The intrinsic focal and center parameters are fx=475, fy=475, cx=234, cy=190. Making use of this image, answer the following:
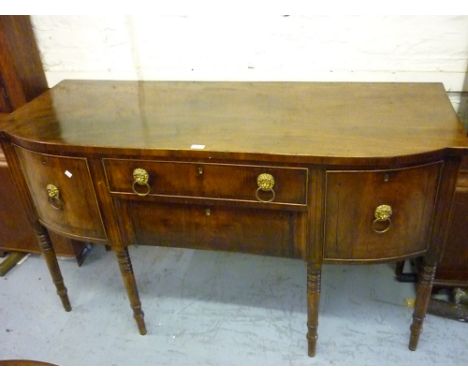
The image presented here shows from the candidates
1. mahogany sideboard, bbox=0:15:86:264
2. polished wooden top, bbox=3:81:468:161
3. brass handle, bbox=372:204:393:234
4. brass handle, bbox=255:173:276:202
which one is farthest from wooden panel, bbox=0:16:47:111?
brass handle, bbox=372:204:393:234

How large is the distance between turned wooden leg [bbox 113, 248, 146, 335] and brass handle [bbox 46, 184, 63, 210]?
21 cm

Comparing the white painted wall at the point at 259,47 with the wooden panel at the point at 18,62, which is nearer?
the white painted wall at the point at 259,47

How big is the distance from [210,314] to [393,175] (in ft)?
3.01

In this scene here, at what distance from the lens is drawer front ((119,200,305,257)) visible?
129 centimetres

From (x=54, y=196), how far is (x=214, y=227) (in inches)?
18.6

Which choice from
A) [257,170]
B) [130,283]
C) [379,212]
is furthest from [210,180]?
[130,283]

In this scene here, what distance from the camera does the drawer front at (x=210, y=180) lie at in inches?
46.3

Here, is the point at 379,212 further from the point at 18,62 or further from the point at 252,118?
the point at 18,62

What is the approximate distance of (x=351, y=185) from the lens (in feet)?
3.79

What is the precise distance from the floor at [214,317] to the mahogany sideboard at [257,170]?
0.14m

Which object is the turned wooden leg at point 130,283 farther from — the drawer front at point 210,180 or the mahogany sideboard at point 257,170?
the drawer front at point 210,180

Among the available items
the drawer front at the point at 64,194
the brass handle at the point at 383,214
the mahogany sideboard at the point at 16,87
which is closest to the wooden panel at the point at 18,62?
the mahogany sideboard at the point at 16,87

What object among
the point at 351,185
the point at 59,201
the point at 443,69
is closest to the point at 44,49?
the point at 59,201

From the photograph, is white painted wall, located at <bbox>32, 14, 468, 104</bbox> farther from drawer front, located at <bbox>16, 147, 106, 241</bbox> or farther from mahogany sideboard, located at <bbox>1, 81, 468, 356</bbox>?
drawer front, located at <bbox>16, 147, 106, 241</bbox>
